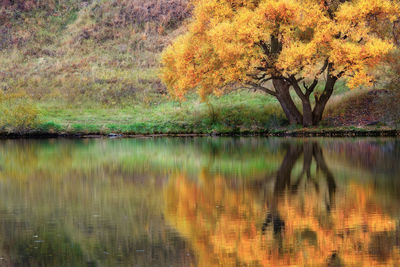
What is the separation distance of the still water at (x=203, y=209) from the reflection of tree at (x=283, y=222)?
21 mm

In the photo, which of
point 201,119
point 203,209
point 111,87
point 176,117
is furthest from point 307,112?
point 203,209

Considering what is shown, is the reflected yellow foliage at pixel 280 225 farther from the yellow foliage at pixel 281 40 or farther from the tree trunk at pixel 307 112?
the tree trunk at pixel 307 112

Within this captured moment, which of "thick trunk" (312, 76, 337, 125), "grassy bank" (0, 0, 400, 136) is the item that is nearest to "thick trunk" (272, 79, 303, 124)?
"grassy bank" (0, 0, 400, 136)

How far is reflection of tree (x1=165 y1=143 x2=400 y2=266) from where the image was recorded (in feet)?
32.2

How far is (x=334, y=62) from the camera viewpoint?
33781 mm

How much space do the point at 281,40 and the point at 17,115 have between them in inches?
597

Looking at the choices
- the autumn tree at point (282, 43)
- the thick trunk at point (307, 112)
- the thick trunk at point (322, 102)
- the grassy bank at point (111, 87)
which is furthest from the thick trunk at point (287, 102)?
the thick trunk at point (322, 102)

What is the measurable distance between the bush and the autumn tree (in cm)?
834

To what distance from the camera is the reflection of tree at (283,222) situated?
32.2 feet

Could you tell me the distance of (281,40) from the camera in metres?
35.2

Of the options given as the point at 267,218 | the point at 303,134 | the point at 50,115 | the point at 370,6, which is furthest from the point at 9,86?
the point at 267,218

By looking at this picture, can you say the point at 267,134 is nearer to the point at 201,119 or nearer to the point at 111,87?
the point at 201,119

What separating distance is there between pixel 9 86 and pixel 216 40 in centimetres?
2021

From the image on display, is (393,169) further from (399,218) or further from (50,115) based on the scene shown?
(50,115)
